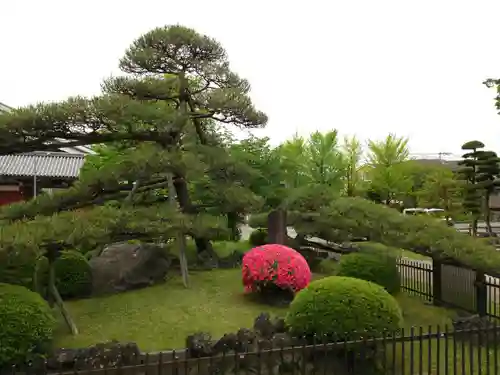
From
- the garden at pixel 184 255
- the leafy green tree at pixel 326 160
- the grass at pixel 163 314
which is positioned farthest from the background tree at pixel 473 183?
the grass at pixel 163 314

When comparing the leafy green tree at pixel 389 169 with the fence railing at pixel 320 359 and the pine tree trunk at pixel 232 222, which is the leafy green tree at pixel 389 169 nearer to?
the pine tree trunk at pixel 232 222

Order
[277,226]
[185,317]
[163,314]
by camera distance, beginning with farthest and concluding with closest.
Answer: [277,226]
[163,314]
[185,317]

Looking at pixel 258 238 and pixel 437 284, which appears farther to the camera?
pixel 258 238

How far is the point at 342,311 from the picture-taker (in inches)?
219

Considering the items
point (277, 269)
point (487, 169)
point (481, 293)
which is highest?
point (487, 169)

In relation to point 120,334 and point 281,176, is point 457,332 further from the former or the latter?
point 281,176

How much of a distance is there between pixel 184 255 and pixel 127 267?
119cm

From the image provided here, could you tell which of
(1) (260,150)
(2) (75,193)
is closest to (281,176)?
(1) (260,150)

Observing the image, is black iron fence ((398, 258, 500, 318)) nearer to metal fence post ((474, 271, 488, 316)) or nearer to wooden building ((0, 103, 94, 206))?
metal fence post ((474, 271, 488, 316))

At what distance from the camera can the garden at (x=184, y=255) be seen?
543cm

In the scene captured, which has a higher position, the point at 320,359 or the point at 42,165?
the point at 42,165

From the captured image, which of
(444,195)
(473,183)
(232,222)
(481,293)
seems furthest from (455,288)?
(444,195)

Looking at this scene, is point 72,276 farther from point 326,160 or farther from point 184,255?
point 326,160

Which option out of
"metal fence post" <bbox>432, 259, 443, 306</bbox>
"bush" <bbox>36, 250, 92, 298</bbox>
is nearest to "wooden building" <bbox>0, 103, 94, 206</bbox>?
"bush" <bbox>36, 250, 92, 298</bbox>
